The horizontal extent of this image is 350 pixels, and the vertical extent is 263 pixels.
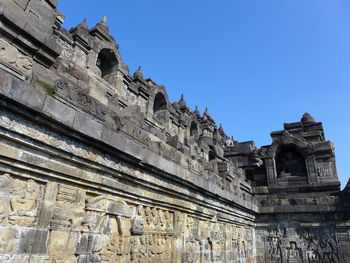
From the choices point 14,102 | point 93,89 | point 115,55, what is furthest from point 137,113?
point 115,55

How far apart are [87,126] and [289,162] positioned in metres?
11.9

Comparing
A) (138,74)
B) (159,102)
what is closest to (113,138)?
(138,74)

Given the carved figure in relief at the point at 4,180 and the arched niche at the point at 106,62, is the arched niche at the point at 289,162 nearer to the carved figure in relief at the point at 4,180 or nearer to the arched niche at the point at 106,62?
the arched niche at the point at 106,62

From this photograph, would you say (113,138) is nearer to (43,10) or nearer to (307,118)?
(43,10)

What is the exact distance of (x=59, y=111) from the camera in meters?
3.35

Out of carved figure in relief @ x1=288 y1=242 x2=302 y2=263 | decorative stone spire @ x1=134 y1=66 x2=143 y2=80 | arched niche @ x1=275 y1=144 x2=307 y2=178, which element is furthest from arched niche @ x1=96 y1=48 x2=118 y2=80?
carved figure in relief @ x1=288 y1=242 x2=302 y2=263

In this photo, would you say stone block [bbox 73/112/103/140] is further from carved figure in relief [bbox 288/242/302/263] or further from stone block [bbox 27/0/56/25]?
carved figure in relief [bbox 288/242/302/263]

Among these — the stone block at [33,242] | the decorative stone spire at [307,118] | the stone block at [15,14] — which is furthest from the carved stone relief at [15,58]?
the decorative stone spire at [307,118]

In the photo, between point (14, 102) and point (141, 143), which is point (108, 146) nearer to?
point (141, 143)

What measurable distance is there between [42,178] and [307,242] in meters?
10.7

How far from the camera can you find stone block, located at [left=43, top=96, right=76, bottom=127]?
321cm

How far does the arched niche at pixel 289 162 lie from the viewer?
42.6ft

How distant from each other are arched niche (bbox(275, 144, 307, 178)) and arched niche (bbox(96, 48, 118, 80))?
354 inches

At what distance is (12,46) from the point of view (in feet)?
10.6
